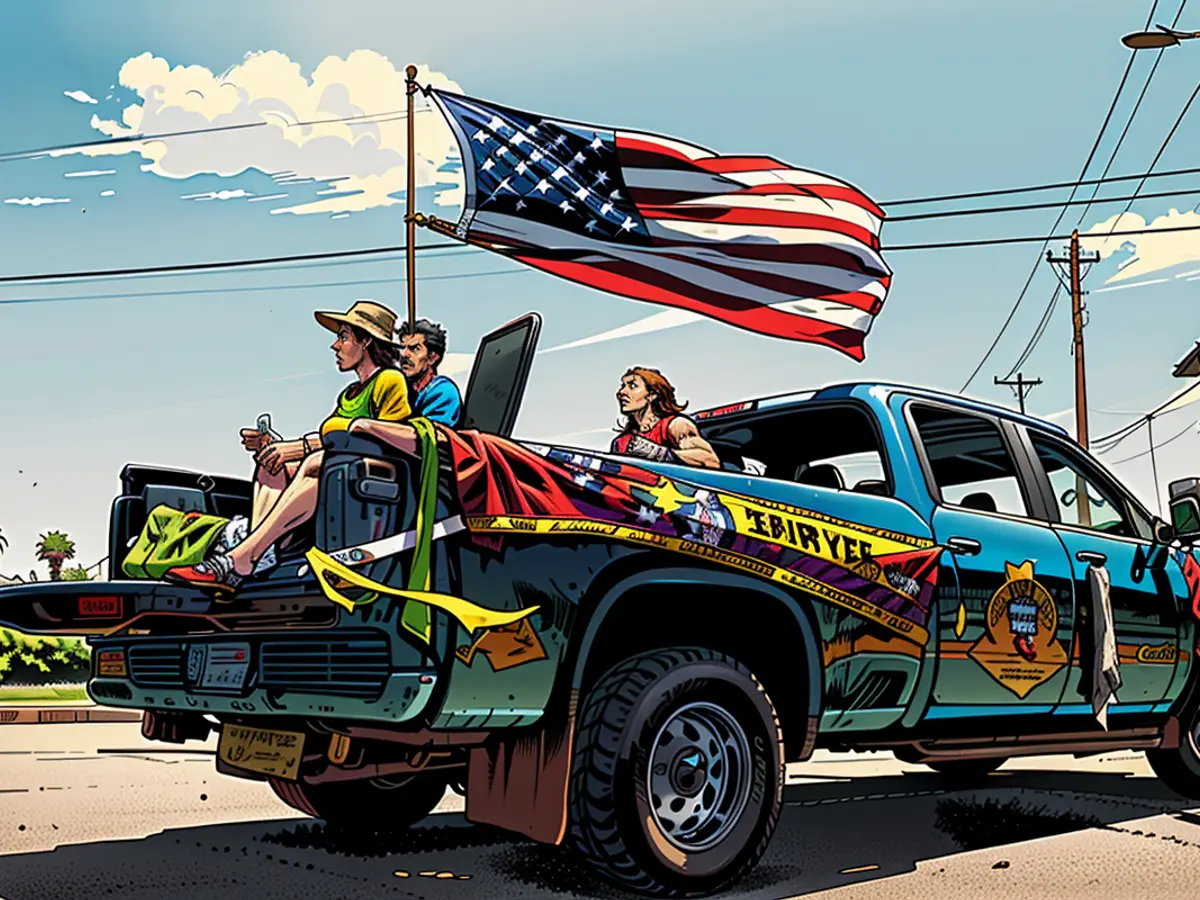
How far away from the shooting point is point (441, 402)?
596cm

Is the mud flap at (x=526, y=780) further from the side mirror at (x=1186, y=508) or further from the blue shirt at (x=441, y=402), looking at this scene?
the side mirror at (x=1186, y=508)

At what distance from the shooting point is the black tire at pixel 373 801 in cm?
605

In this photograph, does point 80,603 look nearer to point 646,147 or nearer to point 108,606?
point 108,606

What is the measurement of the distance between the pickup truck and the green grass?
11381 mm

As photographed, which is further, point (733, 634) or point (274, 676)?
point (733, 634)

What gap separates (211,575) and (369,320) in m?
1.50

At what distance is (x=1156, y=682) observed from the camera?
23.2ft

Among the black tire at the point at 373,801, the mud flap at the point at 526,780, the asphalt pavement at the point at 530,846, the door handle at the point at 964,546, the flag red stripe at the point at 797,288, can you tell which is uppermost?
the flag red stripe at the point at 797,288

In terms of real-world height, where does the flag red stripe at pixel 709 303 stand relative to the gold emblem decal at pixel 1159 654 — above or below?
above

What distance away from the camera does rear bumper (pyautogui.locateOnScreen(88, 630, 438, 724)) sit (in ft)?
13.8

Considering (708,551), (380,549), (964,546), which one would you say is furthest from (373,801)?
(964,546)

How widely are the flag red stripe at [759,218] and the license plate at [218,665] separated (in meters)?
7.58

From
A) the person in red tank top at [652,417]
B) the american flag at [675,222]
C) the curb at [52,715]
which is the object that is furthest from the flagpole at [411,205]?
the person in red tank top at [652,417]

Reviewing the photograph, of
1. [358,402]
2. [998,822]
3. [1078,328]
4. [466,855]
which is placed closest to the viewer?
[358,402]
